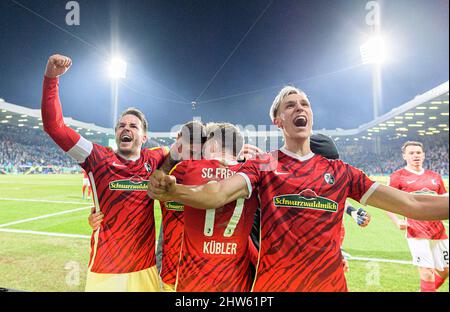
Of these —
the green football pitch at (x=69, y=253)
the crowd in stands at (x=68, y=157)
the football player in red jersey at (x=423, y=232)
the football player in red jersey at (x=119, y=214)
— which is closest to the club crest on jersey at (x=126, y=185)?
the football player in red jersey at (x=119, y=214)

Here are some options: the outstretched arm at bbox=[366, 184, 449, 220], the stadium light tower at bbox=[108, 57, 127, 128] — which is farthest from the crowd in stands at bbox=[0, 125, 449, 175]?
the outstretched arm at bbox=[366, 184, 449, 220]

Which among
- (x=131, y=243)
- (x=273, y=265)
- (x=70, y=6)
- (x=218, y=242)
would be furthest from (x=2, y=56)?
(x=273, y=265)

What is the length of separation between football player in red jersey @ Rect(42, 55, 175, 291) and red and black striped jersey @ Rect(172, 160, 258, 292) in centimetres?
45

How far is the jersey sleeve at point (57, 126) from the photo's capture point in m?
1.69

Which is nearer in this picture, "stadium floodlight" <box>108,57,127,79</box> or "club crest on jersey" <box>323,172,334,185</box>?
"club crest on jersey" <box>323,172,334,185</box>

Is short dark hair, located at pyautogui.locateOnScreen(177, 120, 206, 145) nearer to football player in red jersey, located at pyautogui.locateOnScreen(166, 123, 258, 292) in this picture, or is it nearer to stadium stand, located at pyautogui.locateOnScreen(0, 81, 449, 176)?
football player in red jersey, located at pyautogui.locateOnScreen(166, 123, 258, 292)

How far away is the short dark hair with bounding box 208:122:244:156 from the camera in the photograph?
70.6 inches

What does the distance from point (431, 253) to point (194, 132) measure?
3355 mm

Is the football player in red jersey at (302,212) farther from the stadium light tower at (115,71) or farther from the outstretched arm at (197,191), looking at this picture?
the stadium light tower at (115,71)

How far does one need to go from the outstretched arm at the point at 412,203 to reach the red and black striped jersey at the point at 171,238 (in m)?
1.28

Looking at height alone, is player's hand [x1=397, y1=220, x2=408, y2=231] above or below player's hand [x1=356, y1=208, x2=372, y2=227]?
below

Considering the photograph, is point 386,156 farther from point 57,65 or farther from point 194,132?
point 57,65

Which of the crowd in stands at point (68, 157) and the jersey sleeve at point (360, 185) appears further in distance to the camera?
the crowd in stands at point (68, 157)

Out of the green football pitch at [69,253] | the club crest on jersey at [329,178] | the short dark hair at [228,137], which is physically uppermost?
the short dark hair at [228,137]
